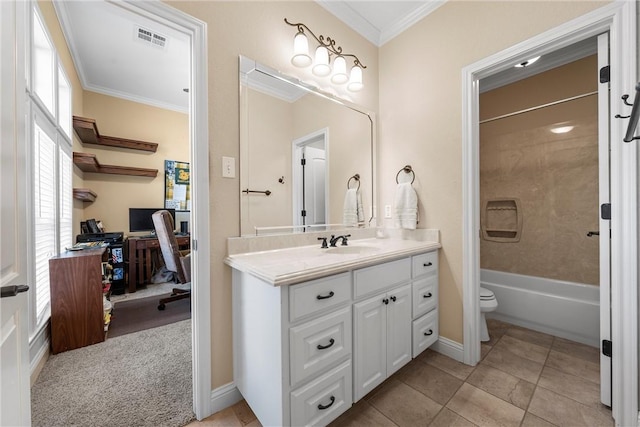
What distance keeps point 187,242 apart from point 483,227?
4118mm

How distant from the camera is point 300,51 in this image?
5.65 ft

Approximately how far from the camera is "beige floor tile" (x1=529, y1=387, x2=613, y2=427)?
131cm

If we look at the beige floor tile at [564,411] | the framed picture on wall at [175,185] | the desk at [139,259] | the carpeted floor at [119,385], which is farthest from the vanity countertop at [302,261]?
the framed picture on wall at [175,185]

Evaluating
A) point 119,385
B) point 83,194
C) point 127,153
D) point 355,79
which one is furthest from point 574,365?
point 127,153

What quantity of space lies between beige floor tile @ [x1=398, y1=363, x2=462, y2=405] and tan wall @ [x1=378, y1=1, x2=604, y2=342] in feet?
1.02

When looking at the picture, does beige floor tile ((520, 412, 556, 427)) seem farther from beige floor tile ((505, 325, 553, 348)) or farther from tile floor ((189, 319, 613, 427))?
beige floor tile ((505, 325, 553, 348))

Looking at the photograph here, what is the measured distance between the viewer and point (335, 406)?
47.9 inches

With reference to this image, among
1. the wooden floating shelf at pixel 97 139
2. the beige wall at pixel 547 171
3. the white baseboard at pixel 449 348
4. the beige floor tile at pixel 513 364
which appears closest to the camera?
the beige floor tile at pixel 513 364

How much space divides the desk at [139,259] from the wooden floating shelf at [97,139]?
138cm

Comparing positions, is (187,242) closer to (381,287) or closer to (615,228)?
(381,287)

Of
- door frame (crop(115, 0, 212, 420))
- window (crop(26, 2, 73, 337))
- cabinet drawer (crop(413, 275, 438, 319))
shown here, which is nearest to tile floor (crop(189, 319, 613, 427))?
door frame (crop(115, 0, 212, 420))

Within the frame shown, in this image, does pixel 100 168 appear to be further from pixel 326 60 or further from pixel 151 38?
pixel 326 60

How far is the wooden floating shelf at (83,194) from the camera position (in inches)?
120

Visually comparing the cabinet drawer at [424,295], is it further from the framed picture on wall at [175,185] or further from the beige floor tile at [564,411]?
the framed picture on wall at [175,185]
